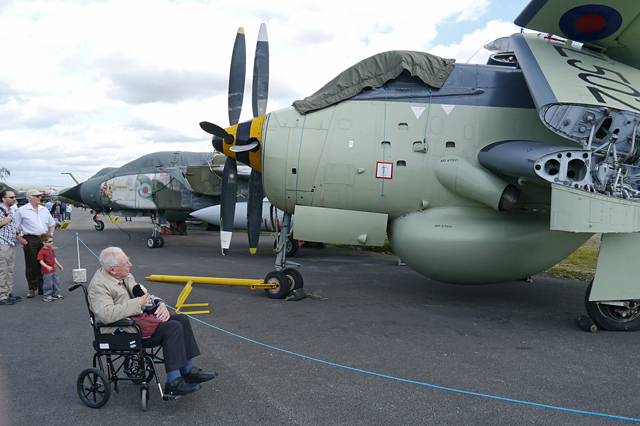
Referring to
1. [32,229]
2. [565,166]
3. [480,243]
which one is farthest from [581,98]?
[32,229]

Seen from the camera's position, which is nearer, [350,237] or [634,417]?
[634,417]

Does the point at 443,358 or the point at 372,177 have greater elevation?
the point at 372,177

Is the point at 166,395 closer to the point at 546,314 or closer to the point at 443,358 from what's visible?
the point at 443,358

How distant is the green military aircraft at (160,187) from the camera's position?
15336 millimetres

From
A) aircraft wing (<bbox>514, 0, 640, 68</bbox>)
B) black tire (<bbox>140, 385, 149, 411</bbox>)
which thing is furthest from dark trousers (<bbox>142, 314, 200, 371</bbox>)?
aircraft wing (<bbox>514, 0, 640, 68</bbox>)

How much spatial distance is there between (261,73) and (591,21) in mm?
5512

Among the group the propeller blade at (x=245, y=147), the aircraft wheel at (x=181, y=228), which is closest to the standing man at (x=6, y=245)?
the propeller blade at (x=245, y=147)

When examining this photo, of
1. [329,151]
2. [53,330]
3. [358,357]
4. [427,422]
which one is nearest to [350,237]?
[329,151]

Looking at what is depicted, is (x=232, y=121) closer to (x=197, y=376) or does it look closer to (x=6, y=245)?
(x=6, y=245)

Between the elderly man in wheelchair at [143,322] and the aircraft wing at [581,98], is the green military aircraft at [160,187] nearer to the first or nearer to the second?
the aircraft wing at [581,98]

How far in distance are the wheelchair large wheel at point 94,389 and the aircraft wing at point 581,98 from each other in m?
5.54

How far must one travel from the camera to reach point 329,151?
21.9 feet

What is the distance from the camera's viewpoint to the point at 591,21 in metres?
5.91

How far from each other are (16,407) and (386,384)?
3.20 m
